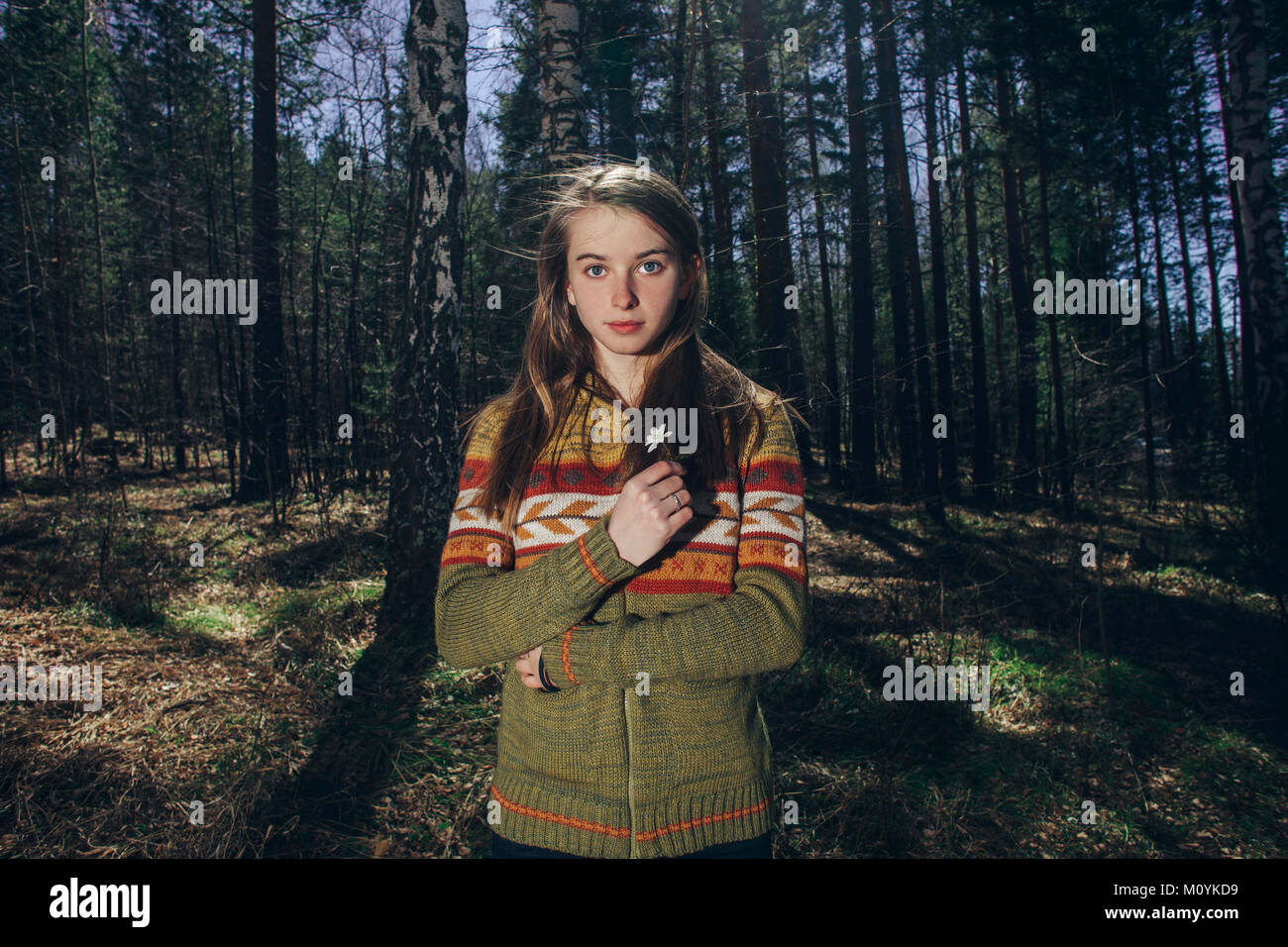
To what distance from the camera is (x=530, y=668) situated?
1576 millimetres

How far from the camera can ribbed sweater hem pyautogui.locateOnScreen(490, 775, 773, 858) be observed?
1.45 meters

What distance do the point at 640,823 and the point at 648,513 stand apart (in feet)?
2.17

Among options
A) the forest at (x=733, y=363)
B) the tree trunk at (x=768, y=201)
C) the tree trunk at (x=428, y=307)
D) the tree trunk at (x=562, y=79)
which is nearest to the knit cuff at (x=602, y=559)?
the forest at (x=733, y=363)

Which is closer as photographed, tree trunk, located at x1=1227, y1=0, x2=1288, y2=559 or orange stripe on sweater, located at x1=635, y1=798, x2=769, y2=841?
orange stripe on sweater, located at x1=635, y1=798, x2=769, y2=841

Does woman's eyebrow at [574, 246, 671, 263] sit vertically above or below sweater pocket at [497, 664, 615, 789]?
above

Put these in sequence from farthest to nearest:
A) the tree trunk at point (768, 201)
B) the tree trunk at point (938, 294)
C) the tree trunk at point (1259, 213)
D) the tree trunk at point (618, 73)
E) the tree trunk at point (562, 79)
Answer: the tree trunk at point (938, 294), the tree trunk at point (618, 73), the tree trunk at point (1259, 213), the tree trunk at point (768, 201), the tree trunk at point (562, 79)

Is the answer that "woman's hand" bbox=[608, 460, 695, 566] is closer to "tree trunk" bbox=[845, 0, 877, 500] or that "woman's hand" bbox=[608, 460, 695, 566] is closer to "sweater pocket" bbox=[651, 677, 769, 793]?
"sweater pocket" bbox=[651, 677, 769, 793]

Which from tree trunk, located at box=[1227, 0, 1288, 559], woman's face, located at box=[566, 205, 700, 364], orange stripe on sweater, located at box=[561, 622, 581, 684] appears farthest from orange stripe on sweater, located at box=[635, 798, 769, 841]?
tree trunk, located at box=[1227, 0, 1288, 559]

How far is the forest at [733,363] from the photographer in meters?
4.20

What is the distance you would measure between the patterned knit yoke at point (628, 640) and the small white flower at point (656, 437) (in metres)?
0.12

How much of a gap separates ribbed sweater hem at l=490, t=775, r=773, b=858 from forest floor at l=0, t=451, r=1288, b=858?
2.54 m

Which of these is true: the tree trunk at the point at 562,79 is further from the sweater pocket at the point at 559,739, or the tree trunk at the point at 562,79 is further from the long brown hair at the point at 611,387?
the sweater pocket at the point at 559,739

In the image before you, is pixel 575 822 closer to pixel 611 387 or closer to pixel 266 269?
pixel 611 387
